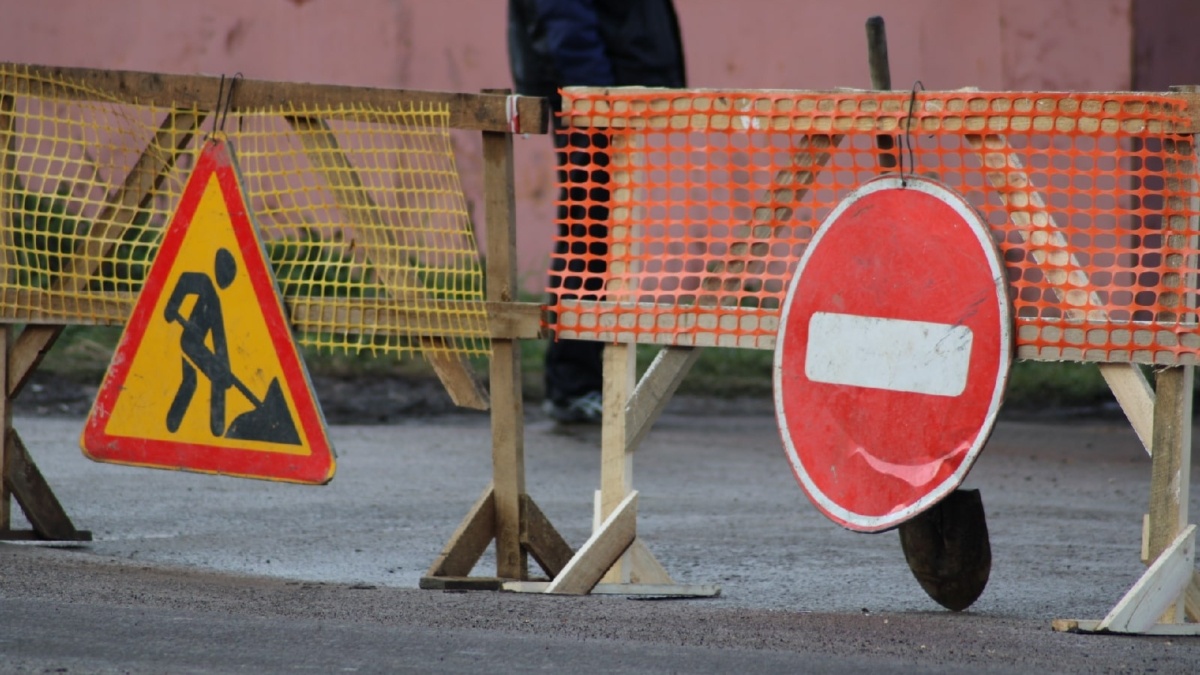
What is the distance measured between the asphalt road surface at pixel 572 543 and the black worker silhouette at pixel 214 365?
1.55 feet

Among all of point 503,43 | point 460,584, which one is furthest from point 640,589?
point 503,43

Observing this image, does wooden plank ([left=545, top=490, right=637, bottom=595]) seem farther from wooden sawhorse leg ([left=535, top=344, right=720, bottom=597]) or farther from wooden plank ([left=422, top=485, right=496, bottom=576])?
wooden plank ([left=422, top=485, right=496, bottom=576])

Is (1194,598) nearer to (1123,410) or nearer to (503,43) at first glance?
(1123,410)

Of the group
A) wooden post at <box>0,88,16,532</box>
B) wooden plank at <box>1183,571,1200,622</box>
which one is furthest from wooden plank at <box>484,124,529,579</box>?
wooden plank at <box>1183,571,1200,622</box>

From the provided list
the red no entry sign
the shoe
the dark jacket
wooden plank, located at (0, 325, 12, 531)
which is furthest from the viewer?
the shoe

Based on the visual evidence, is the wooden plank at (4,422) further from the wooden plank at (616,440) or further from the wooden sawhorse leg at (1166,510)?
the wooden sawhorse leg at (1166,510)

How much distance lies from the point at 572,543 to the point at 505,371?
129cm

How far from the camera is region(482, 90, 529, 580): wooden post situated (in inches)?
221

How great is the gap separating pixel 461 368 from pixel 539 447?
3334 mm

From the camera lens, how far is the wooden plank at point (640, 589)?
5414 millimetres

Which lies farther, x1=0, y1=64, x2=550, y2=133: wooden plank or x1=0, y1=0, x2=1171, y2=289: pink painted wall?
x1=0, y1=0, x2=1171, y2=289: pink painted wall

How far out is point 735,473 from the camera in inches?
333

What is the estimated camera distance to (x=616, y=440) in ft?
18.1

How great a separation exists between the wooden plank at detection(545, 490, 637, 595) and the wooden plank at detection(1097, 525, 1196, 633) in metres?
1.42
